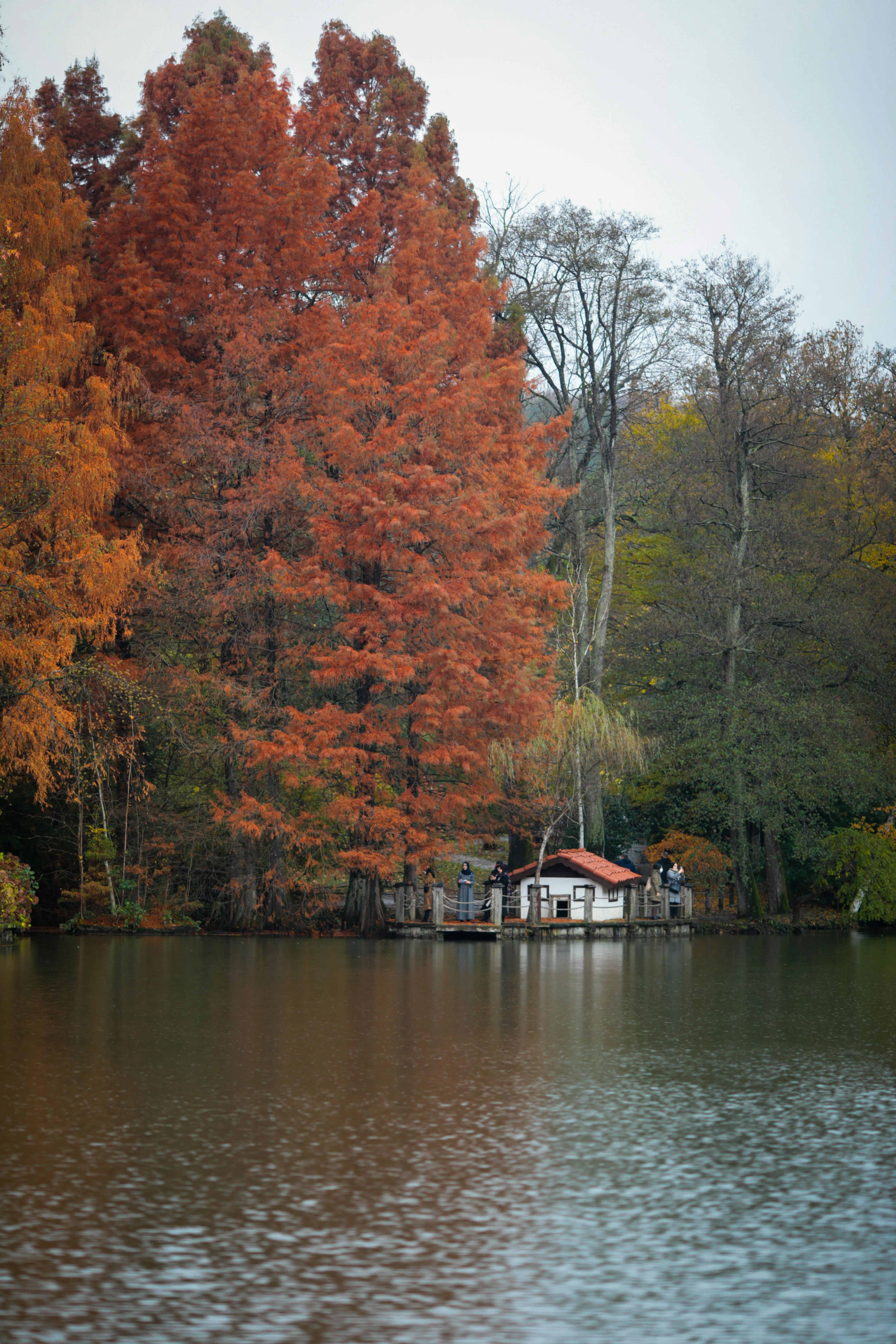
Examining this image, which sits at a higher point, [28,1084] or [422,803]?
[422,803]

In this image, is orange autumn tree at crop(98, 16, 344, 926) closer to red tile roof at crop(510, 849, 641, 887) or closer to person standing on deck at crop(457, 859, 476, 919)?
person standing on deck at crop(457, 859, 476, 919)

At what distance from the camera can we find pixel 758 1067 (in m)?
12.3

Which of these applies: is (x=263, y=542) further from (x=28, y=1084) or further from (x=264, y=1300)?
(x=264, y=1300)

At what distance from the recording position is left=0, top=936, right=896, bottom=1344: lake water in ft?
18.8

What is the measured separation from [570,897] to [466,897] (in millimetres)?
3487

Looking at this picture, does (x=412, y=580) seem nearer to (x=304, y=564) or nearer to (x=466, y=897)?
(x=304, y=564)

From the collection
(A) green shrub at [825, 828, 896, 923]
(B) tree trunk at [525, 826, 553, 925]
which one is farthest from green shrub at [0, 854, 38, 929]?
(A) green shrub at [825, 828, 896, 923]

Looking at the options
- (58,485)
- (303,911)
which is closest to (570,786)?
(303,911)

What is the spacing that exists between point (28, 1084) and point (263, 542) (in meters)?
25.5

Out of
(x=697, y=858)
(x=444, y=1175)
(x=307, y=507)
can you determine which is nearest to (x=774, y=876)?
(x=697, y=858)

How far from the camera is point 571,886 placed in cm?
3719

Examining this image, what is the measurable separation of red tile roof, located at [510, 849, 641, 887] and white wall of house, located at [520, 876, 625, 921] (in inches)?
8.4

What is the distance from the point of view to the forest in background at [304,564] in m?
31.8

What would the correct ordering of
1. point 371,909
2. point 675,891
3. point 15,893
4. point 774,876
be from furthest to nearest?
point 774,876
point 675,891
point 371,909
point 15,893
